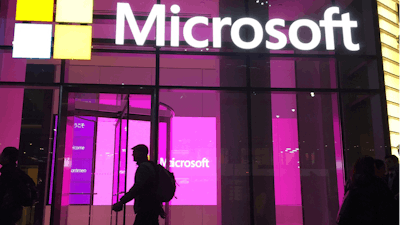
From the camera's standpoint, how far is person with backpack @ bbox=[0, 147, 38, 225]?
13.9 feet

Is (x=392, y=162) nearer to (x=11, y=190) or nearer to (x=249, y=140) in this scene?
(x=249, y=140)

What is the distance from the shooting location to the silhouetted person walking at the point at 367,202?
362 centimetres

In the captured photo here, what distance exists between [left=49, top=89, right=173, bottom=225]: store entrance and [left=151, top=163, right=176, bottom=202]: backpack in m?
2.35

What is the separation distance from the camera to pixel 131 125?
24.2ft

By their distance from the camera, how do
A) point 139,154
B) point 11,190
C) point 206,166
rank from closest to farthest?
point 11,190 < point 139,154 < point 206,166

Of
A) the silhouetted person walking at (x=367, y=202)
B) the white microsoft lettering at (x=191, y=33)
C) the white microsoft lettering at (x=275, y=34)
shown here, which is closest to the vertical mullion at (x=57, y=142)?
the white microsoft lettering at (x=191, y=33)

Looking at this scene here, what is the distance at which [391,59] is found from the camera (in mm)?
8234

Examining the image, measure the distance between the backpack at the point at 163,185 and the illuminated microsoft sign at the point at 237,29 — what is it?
3.51m

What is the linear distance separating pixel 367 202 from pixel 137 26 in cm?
554

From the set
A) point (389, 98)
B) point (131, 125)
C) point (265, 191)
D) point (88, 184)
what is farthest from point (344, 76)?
point (88, 184)

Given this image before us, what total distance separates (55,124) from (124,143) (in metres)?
1.56

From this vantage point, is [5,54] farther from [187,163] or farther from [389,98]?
[389,98]

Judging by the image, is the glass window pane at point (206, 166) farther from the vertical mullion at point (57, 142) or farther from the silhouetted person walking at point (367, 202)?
the silhouetted person walking at point (367, 202)

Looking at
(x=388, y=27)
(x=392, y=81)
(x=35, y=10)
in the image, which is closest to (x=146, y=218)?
(x=35, y=10)
